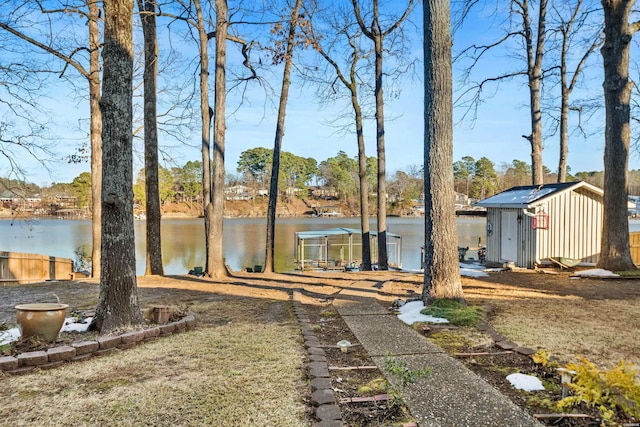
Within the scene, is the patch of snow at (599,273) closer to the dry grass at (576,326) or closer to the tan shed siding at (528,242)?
the tan shed siding at (528,242)

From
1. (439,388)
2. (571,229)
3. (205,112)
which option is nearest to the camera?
(439,388)

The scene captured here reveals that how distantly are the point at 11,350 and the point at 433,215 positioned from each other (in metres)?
4.58

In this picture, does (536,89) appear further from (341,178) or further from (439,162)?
(341,178)

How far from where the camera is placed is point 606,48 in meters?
8.66

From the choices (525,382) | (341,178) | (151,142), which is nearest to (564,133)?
(151,142)

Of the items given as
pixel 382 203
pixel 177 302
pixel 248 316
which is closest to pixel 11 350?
pixel 248 316

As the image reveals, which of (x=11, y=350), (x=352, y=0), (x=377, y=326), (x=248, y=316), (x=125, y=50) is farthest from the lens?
(x=352, y=0)

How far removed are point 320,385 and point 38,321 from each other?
2555 mm

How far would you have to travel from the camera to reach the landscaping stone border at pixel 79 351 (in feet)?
10.2

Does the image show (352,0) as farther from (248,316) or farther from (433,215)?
(248,316)

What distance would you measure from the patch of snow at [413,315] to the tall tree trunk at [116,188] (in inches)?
117

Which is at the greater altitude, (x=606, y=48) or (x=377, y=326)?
(x=606, y=48)

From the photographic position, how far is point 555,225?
11.1 metres

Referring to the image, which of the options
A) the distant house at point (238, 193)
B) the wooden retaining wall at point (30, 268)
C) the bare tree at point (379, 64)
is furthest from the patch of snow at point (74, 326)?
the distant house at point (238, 193)
